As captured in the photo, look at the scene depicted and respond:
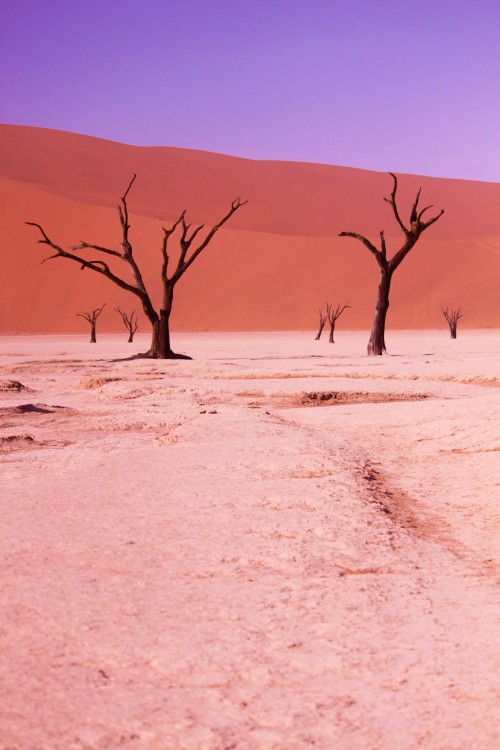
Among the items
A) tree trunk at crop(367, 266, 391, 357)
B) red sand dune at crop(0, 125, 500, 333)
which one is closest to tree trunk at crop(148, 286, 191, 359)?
tree trunk at crop(367, 266, 391, 357)

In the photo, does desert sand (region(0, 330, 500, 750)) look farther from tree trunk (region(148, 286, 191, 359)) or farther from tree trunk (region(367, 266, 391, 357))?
tree trunk (region(367, 266, 391, 357))

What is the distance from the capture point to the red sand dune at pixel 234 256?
73.9 m

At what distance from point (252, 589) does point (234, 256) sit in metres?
80.3

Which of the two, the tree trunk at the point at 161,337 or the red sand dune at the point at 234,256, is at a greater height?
the red sand dune at the point at 234,256

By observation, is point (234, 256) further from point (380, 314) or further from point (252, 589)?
point (252, 589)

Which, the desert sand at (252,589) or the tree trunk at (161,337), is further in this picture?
the tree trunk at (161,337)

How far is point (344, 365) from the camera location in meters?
17.1

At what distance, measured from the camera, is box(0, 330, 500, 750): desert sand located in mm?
2430

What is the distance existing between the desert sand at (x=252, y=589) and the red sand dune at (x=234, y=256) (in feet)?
208

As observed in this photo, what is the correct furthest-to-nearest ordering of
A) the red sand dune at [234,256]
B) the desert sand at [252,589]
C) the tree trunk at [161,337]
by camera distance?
the red sand dune at [234,256] → the tree trunk at [161,337] → the desert sand at [252,589]

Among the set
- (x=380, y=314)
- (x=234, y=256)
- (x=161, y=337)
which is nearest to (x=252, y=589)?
(x=161, y=337)

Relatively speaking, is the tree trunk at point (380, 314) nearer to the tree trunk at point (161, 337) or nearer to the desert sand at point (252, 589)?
the tree trunk at point (161, 337)

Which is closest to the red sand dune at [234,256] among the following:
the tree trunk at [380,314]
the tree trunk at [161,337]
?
the tree trunk at [380,314]

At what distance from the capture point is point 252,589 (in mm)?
3525
